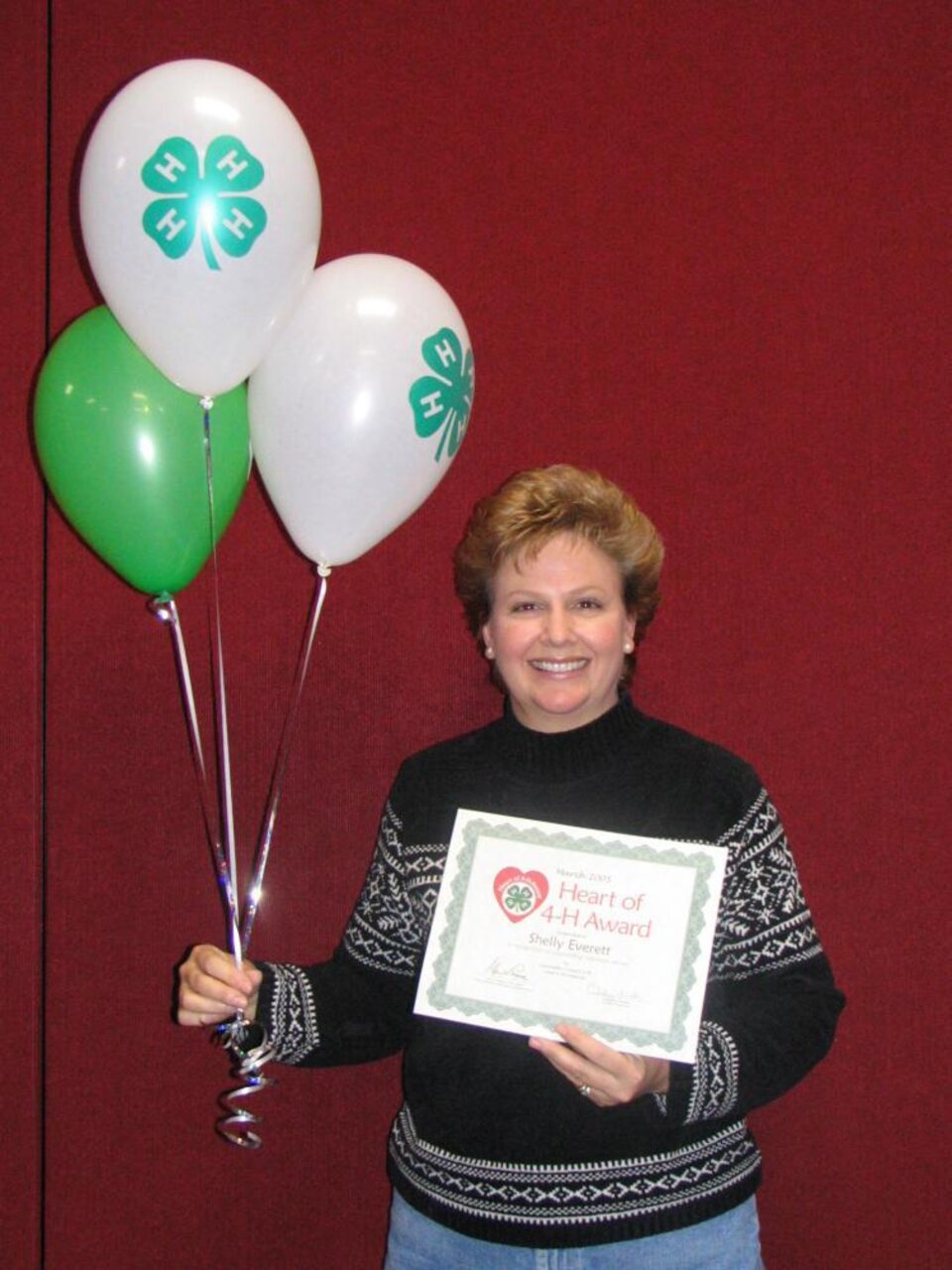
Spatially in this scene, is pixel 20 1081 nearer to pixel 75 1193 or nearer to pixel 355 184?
pixel 75 1193

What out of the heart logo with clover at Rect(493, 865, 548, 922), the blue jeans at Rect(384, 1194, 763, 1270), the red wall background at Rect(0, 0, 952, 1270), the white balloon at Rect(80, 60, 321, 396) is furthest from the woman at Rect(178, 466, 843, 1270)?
the white balloon at Rect(80, 60, 321, 396)

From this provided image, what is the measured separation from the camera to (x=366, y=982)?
1.55 meters

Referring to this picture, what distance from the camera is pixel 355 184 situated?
1859 mm

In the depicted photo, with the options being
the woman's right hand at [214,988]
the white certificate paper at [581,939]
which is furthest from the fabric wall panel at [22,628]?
the white certificate paper at [581,939]

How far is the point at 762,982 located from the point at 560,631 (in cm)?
50

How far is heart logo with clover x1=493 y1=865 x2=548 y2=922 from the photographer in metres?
1.34

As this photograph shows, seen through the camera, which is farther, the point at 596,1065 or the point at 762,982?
the point at 762,982

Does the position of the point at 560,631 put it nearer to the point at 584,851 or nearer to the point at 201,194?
the point at 584,851

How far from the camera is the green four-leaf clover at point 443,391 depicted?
1425 mm

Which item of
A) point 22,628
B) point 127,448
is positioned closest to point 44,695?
point 22,628

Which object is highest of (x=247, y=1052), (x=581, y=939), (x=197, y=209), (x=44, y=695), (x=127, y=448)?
(x=197, y=209)

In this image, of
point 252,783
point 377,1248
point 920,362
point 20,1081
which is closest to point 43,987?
point 20,1081

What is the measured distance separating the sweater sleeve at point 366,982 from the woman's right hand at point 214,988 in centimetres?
7

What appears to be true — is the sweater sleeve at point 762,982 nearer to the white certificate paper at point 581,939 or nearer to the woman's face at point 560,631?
the white certificate paper at point 581,939
